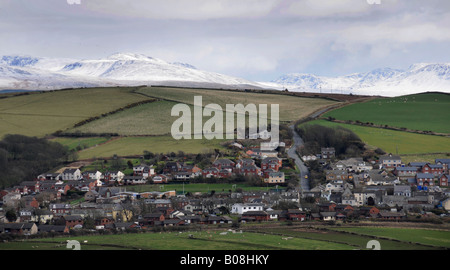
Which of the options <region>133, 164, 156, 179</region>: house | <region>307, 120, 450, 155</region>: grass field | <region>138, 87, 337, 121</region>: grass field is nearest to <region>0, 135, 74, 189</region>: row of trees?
<region>133, 164, 156, 179</region>: house

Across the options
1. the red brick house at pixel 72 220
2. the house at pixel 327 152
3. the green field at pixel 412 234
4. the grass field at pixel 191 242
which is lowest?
the grass field at pixel 191 242

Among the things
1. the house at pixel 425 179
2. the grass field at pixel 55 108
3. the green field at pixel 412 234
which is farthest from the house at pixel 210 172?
the grass field at pixel 55 108

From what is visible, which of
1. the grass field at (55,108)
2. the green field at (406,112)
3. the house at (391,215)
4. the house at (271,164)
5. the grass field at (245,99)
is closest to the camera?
the house at (391,215)

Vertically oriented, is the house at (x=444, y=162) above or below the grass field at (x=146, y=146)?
below

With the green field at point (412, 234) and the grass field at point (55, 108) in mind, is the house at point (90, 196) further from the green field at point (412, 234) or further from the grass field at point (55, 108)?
the grass field at point (55, 108)

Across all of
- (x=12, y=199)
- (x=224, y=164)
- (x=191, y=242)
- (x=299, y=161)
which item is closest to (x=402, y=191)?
(x=299, y=161)

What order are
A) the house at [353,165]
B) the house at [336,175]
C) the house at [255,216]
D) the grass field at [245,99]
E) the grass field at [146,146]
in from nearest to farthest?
the house at [255,216] < the house at [336,175] < the house at [353,165] < the grass field at [146,146] < the grass field at [245,99]

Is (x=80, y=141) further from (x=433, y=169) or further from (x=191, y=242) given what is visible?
(x=191, y=242)
